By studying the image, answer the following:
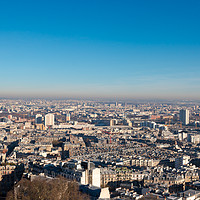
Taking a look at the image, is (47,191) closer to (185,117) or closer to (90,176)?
(90,176)

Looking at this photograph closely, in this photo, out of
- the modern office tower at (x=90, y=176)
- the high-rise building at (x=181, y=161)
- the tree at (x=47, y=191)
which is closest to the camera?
the tree at (x=47, y=191)

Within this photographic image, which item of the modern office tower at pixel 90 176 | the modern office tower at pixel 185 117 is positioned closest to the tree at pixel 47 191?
the modern office tower at pixel 90 176

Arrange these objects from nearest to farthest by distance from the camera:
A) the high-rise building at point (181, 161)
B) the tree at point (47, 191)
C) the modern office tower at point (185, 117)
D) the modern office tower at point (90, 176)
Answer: the tree at point (47, 191), the modern office tower at point (90, 176), the high-rise building at point (181, 161), the modern office tower at point (185, 117)

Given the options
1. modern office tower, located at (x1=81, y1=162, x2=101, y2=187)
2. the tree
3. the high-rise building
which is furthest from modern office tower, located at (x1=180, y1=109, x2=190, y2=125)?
the tree

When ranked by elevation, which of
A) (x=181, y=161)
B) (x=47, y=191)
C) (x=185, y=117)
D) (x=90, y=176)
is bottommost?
(x=181, y=161)

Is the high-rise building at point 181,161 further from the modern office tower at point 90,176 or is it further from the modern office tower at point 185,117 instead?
the modern office tower at point 185,117

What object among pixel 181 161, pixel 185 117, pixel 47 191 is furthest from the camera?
pixel 185 117

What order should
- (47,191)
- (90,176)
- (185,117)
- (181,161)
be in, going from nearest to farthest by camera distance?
1. (47,191)
2. (90,176)
3. (181,161)
4. (185,117)

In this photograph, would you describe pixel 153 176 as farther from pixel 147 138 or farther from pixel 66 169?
pixel 147 138

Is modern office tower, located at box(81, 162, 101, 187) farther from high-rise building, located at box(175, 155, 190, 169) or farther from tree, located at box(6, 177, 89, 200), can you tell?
high-rise building, located at box(175, 155, 190, 169)

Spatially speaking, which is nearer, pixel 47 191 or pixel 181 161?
pixel 47 191

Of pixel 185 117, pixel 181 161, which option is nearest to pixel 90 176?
pixel 181 161

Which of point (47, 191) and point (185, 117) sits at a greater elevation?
point (47, 191)
